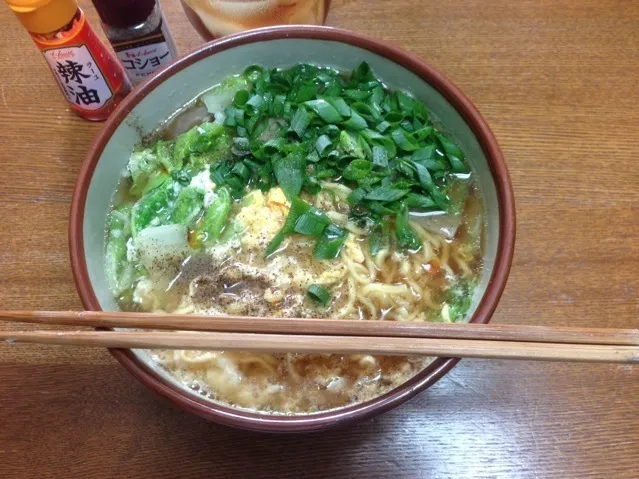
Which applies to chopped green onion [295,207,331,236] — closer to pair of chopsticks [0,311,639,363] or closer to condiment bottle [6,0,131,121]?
pair of chopsticks [0,311,639,363]

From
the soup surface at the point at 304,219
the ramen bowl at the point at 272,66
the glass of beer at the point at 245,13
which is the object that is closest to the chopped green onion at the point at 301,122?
the soup surface at the point at 304,219

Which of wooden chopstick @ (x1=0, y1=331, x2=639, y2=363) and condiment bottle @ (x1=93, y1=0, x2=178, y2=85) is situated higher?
condiment bottle @ (x1=93, y1=0, x2=178, y2=85)

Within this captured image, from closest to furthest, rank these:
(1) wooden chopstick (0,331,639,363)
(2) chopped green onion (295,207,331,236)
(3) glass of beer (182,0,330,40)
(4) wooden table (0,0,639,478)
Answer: (1) wooden chopstick (0,331,639,363) < (4) wooden table (0,0,639,478) < (2) chopped green onion (295,207,331,236) < (3) glass of beer (182,0,330,40)

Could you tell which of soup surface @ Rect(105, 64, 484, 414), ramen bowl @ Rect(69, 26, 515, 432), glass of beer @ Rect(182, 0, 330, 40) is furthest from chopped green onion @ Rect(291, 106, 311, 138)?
glass of beer @ Rect(182, 0, 330, 40)

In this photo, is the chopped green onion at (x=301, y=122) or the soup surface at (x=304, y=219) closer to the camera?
the soup surface at (x=304, y=219)

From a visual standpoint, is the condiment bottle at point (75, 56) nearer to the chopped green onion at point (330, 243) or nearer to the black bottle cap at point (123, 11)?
the black bottle cap at point (123, 11)

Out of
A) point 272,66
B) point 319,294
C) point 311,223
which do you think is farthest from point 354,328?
point 272,66

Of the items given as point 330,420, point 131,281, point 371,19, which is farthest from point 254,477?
point 371,19
